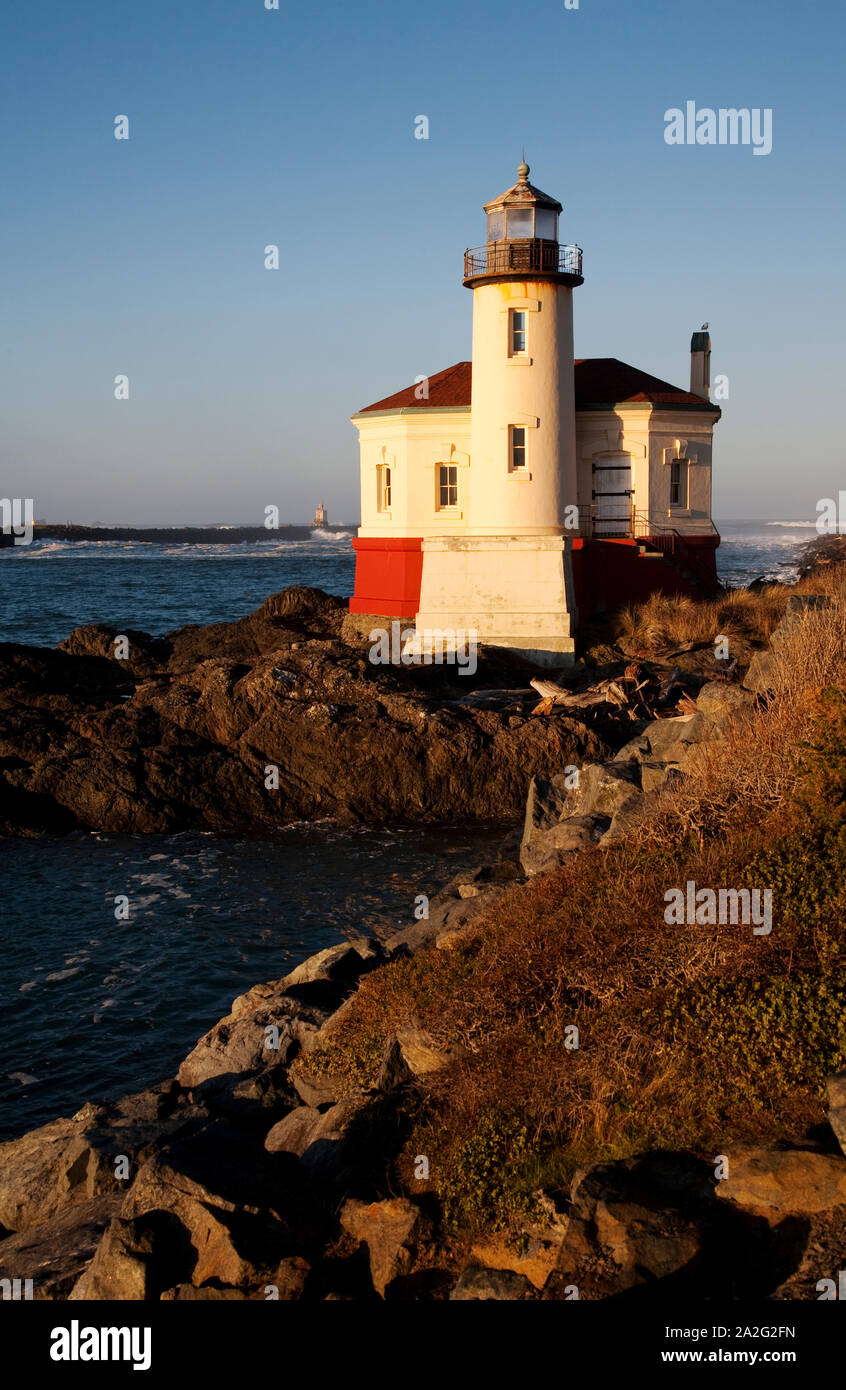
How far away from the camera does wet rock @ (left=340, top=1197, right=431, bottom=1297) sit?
246 inches

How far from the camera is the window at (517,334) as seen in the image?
27547mm

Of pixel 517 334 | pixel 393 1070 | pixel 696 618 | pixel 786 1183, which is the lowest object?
pixel 393 1070

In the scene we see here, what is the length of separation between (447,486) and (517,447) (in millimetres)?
2924

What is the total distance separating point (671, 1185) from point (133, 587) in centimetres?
7662

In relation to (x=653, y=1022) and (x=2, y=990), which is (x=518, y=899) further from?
(x=2, y=990)

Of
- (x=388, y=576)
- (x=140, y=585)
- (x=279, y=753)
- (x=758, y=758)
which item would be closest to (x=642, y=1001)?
(x=758, y=758)

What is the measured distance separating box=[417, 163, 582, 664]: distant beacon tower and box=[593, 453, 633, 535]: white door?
1853mm

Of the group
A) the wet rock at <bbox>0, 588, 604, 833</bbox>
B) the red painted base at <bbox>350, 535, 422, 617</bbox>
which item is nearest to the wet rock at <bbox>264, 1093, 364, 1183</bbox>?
the wet rock at <bbox>0, 588, 604, 833</bbox>

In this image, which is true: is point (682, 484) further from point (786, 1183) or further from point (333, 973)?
point (786, 1183)

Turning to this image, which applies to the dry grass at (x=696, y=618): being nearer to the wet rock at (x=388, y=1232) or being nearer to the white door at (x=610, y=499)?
the white door at (x=610, y=499)

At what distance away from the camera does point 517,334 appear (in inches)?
1088

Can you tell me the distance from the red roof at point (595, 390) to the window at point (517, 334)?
7.98 feet

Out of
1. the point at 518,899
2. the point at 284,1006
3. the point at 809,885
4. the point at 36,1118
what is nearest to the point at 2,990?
the point at 36,1118

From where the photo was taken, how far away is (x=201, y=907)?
15.1 m
